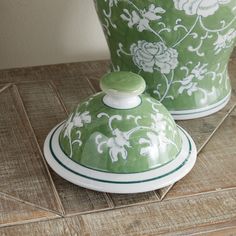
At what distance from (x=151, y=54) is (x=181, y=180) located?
18 centimetres

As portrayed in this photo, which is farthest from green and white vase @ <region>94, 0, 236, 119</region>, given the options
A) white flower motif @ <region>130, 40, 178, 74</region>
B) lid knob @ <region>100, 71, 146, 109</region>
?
lid knob @ <region>100, 71, 146, 109</region>

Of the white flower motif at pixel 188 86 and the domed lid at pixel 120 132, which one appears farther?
the white flower motif at pixel 188 86

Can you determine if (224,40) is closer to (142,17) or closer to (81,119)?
(142,17)

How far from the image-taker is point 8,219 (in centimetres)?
52

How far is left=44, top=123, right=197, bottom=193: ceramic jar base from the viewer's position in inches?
21.5

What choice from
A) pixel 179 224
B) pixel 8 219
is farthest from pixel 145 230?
pixel 8 219

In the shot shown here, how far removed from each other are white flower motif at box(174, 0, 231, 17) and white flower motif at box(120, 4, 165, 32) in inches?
1.0

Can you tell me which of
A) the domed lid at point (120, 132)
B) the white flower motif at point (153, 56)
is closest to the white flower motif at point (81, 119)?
the domed lid at point (120, 132)

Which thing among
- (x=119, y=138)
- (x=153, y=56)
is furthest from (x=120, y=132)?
(x=153, y=56)

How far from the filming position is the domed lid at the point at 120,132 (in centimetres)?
55

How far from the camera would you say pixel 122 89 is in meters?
0.55

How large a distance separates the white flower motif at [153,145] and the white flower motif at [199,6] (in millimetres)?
159

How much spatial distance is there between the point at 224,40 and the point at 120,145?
0.23 m

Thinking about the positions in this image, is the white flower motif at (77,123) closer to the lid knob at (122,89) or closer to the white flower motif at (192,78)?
the lid knob at (122,89)
